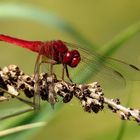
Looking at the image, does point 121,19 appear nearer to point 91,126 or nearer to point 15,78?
point 91,126

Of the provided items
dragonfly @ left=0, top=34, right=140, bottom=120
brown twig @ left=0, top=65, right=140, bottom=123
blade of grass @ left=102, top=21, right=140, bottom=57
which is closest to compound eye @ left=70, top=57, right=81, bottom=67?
dragonfly @ left=0, top=34, right=140, bottom=120

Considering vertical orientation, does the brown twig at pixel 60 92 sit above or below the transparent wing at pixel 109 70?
below

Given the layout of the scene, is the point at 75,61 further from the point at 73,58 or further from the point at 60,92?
the point at 60,92

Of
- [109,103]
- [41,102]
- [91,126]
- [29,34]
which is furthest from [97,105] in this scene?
[29,34]

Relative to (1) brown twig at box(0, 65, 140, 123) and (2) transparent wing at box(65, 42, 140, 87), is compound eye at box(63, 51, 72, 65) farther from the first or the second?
(1) brown twig at box(0, 65, 140, 123)

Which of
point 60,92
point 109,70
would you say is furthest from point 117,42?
point 60,92

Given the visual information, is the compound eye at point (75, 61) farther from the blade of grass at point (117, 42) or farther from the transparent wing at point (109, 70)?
the blade of grass at point (117, 42)

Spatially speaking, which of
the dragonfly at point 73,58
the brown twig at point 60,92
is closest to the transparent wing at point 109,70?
the dragonfly at point 73,58
